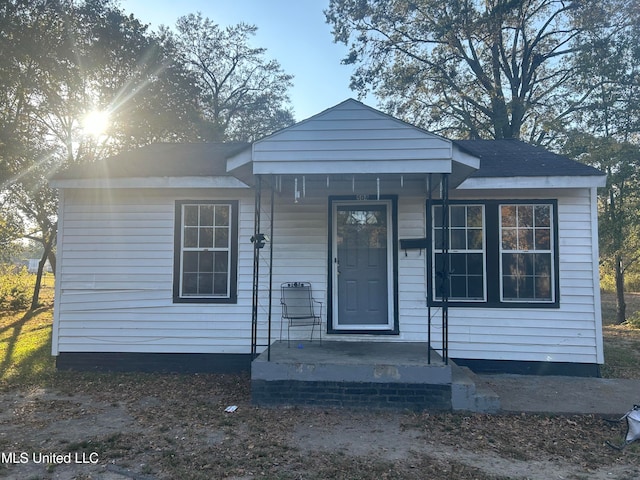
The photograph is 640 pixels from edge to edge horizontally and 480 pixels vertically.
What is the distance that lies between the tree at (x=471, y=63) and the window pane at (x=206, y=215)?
1356cm

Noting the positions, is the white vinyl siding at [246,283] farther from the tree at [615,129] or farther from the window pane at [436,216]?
the tree at [615,129]

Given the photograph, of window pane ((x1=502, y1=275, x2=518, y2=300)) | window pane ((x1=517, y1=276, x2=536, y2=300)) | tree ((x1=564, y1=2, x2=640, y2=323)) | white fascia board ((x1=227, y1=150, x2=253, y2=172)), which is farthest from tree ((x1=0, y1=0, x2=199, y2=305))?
tree ((x1=564, y1=2, x2=640, y2=323))

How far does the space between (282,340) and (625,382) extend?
4.85 metres

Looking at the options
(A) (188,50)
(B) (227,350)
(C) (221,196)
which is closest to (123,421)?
(B) (227,350)

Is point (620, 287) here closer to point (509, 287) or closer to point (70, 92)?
point (509, 287)

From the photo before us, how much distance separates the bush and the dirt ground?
1387 centimetres

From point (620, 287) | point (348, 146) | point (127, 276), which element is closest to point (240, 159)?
point (348, 146)

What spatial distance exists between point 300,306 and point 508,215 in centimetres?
340

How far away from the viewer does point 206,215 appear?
6.67 m

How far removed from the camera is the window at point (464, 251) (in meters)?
6.40

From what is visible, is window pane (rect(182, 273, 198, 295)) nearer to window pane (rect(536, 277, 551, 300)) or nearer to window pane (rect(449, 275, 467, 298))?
window pane (rect(449, 275, 467, 298))

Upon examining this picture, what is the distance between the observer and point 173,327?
6543 mm

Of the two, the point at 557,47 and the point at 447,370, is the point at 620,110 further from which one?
the point at 447,370

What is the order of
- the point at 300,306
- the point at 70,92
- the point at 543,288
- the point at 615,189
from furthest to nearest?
the point at 70,92, the point at 615,189, the point at 300,306, the point at 543,288
